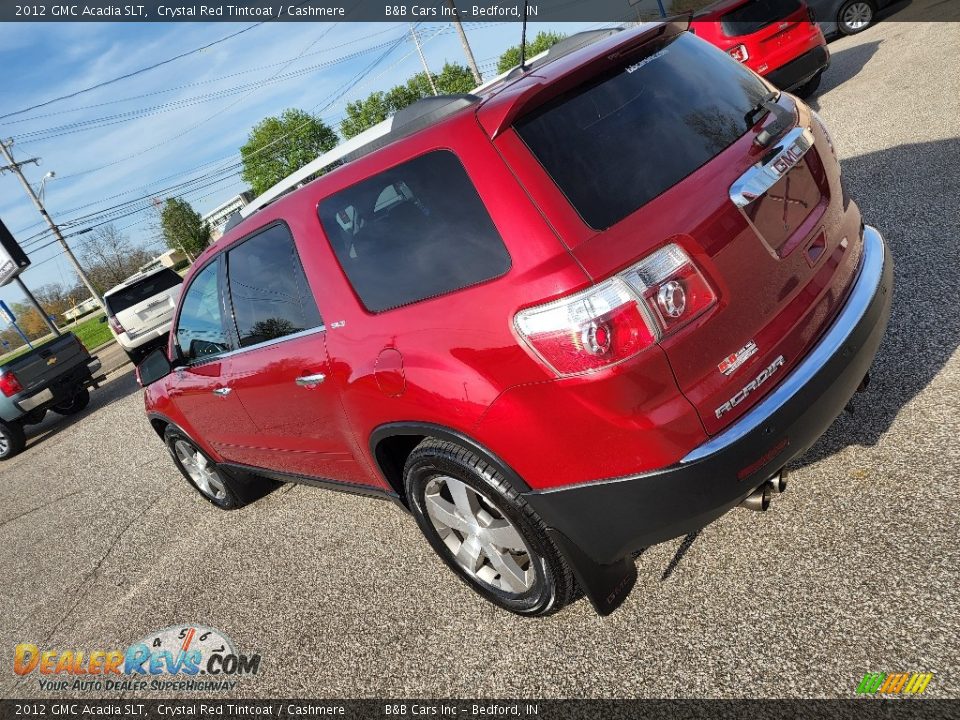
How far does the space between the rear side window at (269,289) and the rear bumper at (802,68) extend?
8132mm

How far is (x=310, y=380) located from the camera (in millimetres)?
3021

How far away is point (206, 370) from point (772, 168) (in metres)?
3.32

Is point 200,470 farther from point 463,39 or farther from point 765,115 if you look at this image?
point 463,39

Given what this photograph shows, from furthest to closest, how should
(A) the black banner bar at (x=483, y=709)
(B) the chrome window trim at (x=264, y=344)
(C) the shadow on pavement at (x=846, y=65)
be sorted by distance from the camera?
(C) the shadow on pavement at (x=846, y=65) < (B) the chrome window trim at (x=264, y=344) < (A) the black banner bar at (x=483, y=709)

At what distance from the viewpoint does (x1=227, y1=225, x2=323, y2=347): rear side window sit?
2.95m

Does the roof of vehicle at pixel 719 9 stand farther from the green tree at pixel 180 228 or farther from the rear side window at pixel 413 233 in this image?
the green tree at pixel 180 228

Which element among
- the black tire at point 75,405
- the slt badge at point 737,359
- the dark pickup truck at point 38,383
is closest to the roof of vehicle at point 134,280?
the dark pickup truck at point 38,383

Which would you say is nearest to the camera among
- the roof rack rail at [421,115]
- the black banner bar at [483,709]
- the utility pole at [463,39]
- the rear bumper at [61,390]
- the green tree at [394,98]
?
the black banner bar at [483,709]

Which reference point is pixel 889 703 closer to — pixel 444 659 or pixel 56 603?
pixel 444 659

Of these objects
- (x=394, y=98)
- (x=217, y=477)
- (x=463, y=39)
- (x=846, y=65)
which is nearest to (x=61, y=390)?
(x=217, y=477)

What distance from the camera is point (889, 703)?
1890 millimetres

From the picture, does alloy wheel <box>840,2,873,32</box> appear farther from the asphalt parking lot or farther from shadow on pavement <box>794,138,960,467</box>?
the asphalt parking lot

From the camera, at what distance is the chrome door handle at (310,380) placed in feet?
9.62

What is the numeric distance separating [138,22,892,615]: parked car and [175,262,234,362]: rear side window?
1.05 metres
